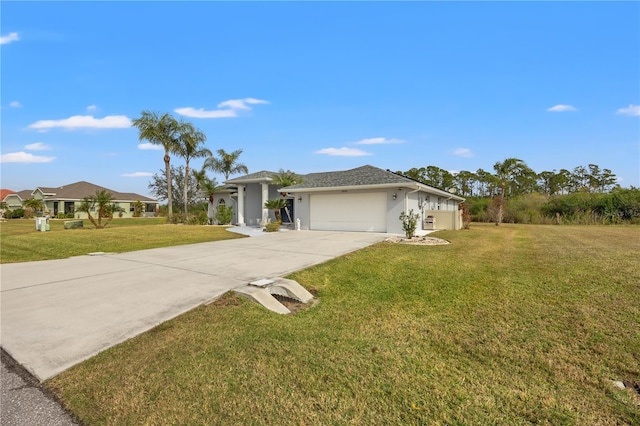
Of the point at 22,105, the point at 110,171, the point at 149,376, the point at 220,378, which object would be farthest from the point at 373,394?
the point at 110,171

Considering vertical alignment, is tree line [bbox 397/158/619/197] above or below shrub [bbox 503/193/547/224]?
above

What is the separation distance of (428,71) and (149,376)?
16.4m

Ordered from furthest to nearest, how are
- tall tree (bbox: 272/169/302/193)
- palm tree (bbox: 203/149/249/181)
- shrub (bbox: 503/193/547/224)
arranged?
palm tree (bbox: 203/149/249/181) < shrub (bbox: 503/193/547/224) < tall tree (bbox: 272/169/302/193)

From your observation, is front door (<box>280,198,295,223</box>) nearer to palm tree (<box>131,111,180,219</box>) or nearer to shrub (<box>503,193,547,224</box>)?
palm tree (<box>131,111,180,219</box>)

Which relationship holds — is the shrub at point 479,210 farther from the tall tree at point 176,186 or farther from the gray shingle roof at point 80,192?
the gray shingle roof at point 80,192

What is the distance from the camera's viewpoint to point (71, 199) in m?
38.2

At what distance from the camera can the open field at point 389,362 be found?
2.46 meters

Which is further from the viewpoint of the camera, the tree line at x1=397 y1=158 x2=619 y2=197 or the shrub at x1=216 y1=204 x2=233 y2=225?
the tree line at x1=397 y1=158 x2=619 y2=197

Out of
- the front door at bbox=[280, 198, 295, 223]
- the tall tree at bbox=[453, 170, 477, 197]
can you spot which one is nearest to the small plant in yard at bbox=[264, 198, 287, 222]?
the front door at bbox=[280, 198, 295, 223]

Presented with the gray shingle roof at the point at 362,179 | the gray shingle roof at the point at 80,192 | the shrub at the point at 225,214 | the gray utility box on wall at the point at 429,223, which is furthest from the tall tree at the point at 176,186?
the gray utility box on wall at the point at 429,223

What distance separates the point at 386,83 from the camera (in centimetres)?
1661

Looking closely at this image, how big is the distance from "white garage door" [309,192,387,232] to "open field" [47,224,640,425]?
10.9 meters

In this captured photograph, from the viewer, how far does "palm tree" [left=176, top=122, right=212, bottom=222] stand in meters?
28.0

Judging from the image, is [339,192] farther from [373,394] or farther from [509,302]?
[373,394]
